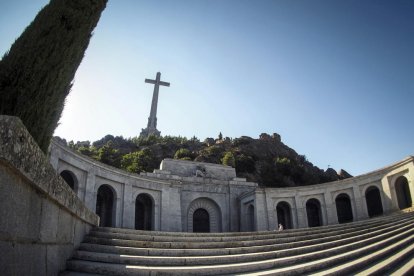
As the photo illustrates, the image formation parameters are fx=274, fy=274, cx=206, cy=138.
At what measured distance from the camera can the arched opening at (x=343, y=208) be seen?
A: 26.0 m

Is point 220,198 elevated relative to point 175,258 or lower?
elevated

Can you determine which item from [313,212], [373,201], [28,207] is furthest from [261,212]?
[28,207]

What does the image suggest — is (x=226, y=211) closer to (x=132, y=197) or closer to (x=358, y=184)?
(x=132, y=197)

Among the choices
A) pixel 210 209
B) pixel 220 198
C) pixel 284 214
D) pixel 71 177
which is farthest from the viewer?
pixel 284 214

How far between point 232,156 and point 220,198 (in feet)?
56.3

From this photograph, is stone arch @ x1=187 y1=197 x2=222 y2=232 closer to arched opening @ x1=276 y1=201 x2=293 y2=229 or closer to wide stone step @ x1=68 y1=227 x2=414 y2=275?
arched opening @ x1=276 y1=201 x2=293 y2=229

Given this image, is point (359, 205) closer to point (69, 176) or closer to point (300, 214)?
point (300, 214)

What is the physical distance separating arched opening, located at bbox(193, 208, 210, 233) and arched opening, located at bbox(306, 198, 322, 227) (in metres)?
10.2

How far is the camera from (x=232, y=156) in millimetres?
Result: 43406

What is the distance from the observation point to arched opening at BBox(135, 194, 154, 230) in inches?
900

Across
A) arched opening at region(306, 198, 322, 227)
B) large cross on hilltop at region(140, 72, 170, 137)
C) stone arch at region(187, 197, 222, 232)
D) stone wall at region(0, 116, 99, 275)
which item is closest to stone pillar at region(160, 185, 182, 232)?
stone arch at region(187, 197, 222, 232)

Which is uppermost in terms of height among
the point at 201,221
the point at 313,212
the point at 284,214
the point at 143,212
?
the point at 143,212

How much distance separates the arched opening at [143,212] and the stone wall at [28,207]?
19137mm

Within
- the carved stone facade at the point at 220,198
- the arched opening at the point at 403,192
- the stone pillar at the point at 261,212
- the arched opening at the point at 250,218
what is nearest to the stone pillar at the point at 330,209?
the carved stone facade at the point at 220,198
